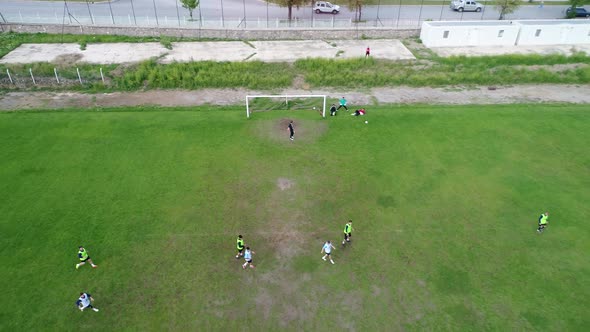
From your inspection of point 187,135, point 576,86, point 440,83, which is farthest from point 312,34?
point 576,86

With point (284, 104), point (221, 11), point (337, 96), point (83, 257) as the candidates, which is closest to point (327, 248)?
point (83, 257)

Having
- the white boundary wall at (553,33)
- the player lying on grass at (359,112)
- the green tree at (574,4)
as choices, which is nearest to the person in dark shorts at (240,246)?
the player lying on grass at (359,112)

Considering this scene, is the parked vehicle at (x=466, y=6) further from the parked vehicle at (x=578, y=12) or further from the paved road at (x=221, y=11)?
the parked vehicle at (x=578, y=12)

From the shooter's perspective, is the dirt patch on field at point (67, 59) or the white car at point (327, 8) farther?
the white car at point (327, 8)

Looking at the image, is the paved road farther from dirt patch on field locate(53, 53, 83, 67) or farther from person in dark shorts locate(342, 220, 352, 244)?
person in dark shorts locate(342, 220, 352, 244)

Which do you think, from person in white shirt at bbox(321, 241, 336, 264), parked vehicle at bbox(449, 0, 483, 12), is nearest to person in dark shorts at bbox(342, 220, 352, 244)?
person in white shirt at bbox(321, 241, 336, 264)

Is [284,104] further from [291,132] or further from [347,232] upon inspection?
[347,232]
